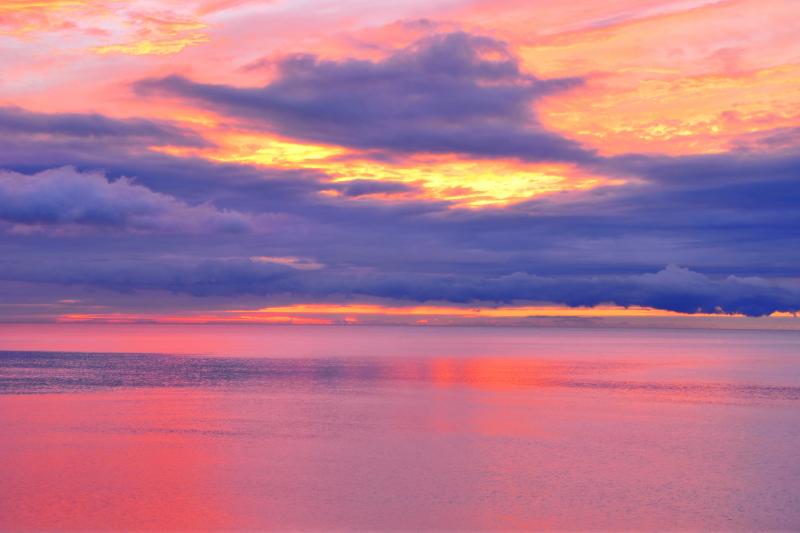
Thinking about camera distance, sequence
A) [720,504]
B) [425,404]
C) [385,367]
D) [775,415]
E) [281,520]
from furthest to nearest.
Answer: [385,367] < [425,404] < [775,415] < [720,504] < [281,520]

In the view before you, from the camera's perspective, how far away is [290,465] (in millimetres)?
39781

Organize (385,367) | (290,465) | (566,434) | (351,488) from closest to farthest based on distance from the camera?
(351,488) → (290,465) → (566,434) → (385,367)

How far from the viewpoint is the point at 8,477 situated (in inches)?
1446

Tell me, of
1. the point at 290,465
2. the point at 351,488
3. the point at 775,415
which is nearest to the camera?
the point at 351,488

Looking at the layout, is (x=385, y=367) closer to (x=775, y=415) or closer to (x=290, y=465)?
(x=775, y=415)

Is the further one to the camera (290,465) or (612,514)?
(290,465)

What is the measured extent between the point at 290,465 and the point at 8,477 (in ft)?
42.2

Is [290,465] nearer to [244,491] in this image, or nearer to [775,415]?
[244,491]

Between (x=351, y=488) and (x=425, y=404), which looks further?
(x=425, y=404)

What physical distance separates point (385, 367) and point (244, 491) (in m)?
87.9

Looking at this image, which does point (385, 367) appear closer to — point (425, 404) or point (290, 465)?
point (425, 404)

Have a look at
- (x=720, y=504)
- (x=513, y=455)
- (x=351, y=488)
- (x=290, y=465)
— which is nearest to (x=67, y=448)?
(x=290, y=465)

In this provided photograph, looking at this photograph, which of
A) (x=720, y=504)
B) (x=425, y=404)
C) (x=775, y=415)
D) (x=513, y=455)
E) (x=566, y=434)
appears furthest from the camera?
(x=425, y=404)

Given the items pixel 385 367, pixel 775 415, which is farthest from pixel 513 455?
pixel 385 367
